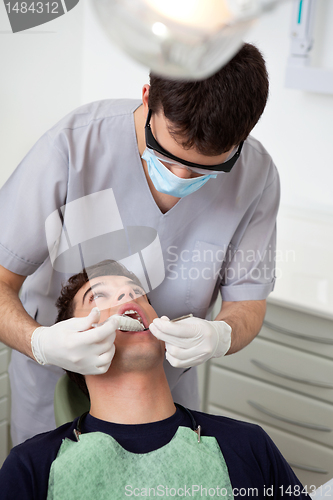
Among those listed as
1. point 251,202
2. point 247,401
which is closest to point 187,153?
point 251,202

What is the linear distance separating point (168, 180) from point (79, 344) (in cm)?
41

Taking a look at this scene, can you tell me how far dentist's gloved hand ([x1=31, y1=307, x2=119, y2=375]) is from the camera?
3.55ft

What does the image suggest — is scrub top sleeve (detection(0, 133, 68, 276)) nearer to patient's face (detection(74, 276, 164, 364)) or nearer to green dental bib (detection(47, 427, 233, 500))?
patient's face (detection(74, 276, 164, 364))

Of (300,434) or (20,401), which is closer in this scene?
(20,401)

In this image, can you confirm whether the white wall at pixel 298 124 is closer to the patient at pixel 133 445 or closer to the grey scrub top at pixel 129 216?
the grey scrub top at pixel 129 216

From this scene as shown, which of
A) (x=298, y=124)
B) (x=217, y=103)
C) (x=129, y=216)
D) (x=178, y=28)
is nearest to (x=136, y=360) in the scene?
(x=129, y=216)

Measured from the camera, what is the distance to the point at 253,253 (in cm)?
141

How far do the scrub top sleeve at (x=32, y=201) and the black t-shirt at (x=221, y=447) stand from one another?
422mm

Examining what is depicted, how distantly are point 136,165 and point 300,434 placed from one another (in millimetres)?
1356

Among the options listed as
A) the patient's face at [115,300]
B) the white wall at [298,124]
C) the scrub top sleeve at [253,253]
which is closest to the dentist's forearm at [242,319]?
the scrub top sleeve at [253,253]

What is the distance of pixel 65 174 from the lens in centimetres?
121

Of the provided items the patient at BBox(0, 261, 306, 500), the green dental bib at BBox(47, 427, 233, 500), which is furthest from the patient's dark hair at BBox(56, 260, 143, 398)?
the green dental bib at BBox(47, 427, 233, 500)

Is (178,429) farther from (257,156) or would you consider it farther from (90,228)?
(257,156)

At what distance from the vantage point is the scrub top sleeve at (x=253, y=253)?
141 cm
